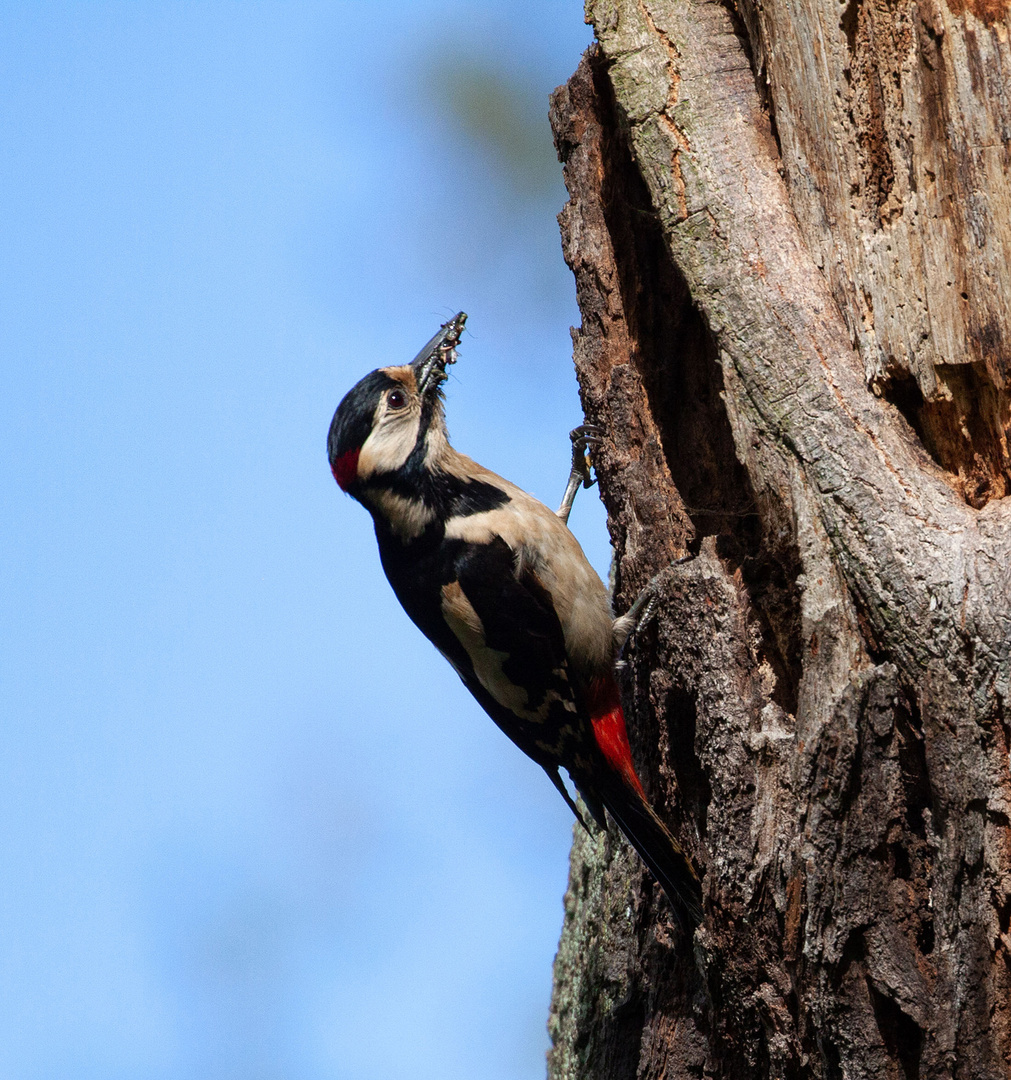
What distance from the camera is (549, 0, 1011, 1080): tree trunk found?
242 centimetres

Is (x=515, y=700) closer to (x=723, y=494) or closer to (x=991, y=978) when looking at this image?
(x=723, y=494)

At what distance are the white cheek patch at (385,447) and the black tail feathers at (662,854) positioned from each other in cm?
155

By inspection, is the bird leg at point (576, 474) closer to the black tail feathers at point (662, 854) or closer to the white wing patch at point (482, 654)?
the white wing patch at point (482, 654)

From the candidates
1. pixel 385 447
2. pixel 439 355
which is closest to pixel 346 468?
pixel 385 447

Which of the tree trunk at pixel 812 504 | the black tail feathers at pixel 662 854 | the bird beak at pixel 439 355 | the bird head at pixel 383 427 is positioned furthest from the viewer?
the bird beak at pixel 439 355

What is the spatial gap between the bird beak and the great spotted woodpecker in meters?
0.05

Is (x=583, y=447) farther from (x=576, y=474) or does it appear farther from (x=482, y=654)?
(x=482, y=654)

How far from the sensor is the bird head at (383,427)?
4.54 m

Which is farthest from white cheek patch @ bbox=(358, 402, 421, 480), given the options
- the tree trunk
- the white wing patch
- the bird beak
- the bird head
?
the tree trunk

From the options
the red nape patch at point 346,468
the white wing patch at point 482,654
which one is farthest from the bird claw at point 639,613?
the red nape patch at point 346,468

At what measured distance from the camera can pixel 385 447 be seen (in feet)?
14.9

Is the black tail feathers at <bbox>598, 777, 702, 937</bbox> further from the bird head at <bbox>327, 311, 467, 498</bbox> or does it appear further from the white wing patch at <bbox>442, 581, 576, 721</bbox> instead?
the bird head at <bbox>327, 311, 467, 498</bbox>

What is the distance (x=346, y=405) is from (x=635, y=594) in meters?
1.44

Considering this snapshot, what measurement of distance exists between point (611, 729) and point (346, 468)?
4.68 feet
